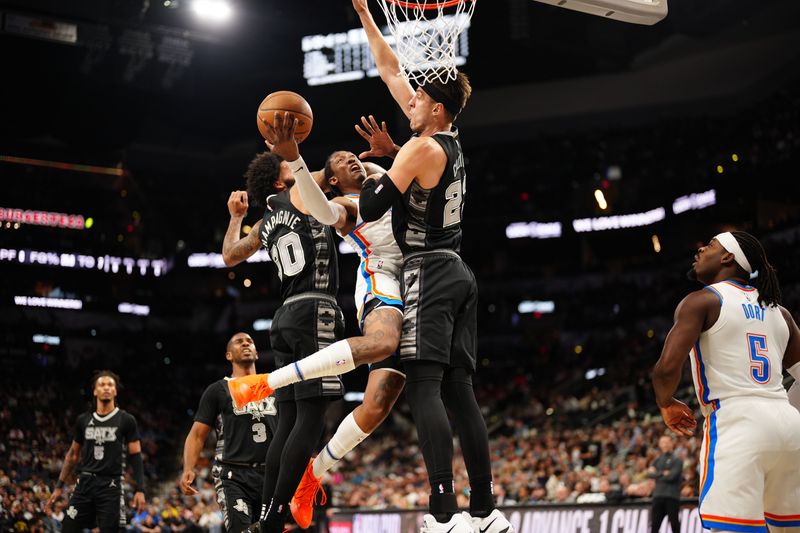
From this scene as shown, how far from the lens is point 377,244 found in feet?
19.5

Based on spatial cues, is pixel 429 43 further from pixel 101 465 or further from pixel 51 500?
pixel 51 500

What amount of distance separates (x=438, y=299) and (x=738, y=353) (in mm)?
1625

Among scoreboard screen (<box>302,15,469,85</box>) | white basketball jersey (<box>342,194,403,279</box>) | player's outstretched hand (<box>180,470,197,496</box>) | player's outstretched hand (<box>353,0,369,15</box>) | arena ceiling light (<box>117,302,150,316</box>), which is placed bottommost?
player's outstretched hand (<box>180,470,197,496</box>)

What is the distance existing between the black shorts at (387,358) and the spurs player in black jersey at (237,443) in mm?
2295

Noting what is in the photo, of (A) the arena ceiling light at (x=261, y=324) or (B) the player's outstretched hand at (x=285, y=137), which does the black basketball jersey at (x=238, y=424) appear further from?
(A) the arena ceiling light at (x=261, y=324)

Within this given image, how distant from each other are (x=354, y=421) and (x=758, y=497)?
8.26ft

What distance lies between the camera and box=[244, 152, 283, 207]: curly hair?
6895 mm

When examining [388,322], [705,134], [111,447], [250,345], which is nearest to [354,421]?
[388,322]

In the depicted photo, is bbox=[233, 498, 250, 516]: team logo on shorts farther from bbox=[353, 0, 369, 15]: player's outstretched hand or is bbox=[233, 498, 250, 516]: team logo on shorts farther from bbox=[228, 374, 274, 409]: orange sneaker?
bbox=[353, 0, 369, 15]: player's outstretched hand

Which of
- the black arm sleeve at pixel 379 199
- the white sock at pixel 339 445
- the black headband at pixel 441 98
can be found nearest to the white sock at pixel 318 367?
the black arm sleeve at pixel 379 199

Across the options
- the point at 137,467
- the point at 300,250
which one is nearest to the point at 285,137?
the point at 300,250

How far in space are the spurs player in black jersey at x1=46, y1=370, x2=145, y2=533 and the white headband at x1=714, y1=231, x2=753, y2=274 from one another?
7266 mm

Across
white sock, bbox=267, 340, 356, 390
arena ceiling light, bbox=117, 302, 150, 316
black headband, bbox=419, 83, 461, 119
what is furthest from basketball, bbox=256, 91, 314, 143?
arena ceiling light, bbox=117, 302, 150, 316

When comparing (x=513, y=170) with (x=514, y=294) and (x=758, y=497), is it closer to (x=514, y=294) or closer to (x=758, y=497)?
(x=514, y=294)
